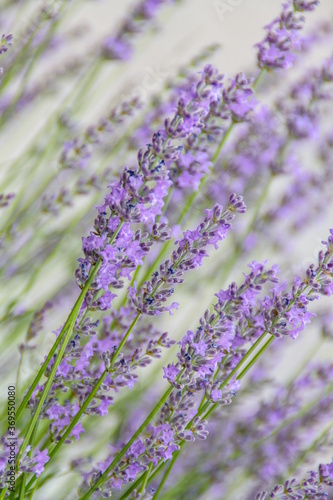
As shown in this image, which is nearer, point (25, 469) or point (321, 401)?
point (25, 469)

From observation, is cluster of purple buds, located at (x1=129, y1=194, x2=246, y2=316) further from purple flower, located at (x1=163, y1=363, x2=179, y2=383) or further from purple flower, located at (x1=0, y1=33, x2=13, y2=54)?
purple flower, located at (x1=0, y1=33, x2=13, y2=54)

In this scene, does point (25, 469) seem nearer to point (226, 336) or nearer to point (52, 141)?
point (226, 336)

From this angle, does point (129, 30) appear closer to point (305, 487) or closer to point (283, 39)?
point (283, 39)

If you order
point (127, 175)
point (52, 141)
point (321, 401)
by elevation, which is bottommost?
point (321, 401)

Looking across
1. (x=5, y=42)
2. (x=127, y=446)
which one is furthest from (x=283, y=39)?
(x=127, y=446)

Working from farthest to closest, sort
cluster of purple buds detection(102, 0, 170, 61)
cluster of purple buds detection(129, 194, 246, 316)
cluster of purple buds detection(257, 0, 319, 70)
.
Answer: cluster of purple buds detection(102, 0, 170, 61) → cluster of purple buds detection(257, 0, 319, 70) → cluster of purple buds detection(129, 194, 246, 316)

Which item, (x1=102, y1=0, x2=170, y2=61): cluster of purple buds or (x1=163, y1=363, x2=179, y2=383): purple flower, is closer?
(x1=163, y1=363, x2=179, y2=383): purple flower

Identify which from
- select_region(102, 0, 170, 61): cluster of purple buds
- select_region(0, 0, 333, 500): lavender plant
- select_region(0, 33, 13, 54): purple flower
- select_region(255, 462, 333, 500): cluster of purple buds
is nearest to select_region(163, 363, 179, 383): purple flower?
select_region(0, 0, 333, 500): lavender plant

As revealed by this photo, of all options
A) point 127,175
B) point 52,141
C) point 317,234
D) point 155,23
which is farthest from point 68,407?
point 317,234

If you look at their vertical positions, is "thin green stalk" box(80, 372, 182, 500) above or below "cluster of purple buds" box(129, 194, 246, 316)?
below

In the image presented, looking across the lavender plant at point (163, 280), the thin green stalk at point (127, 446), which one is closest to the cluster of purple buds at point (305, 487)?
the lavender plant at point (163, 280)
